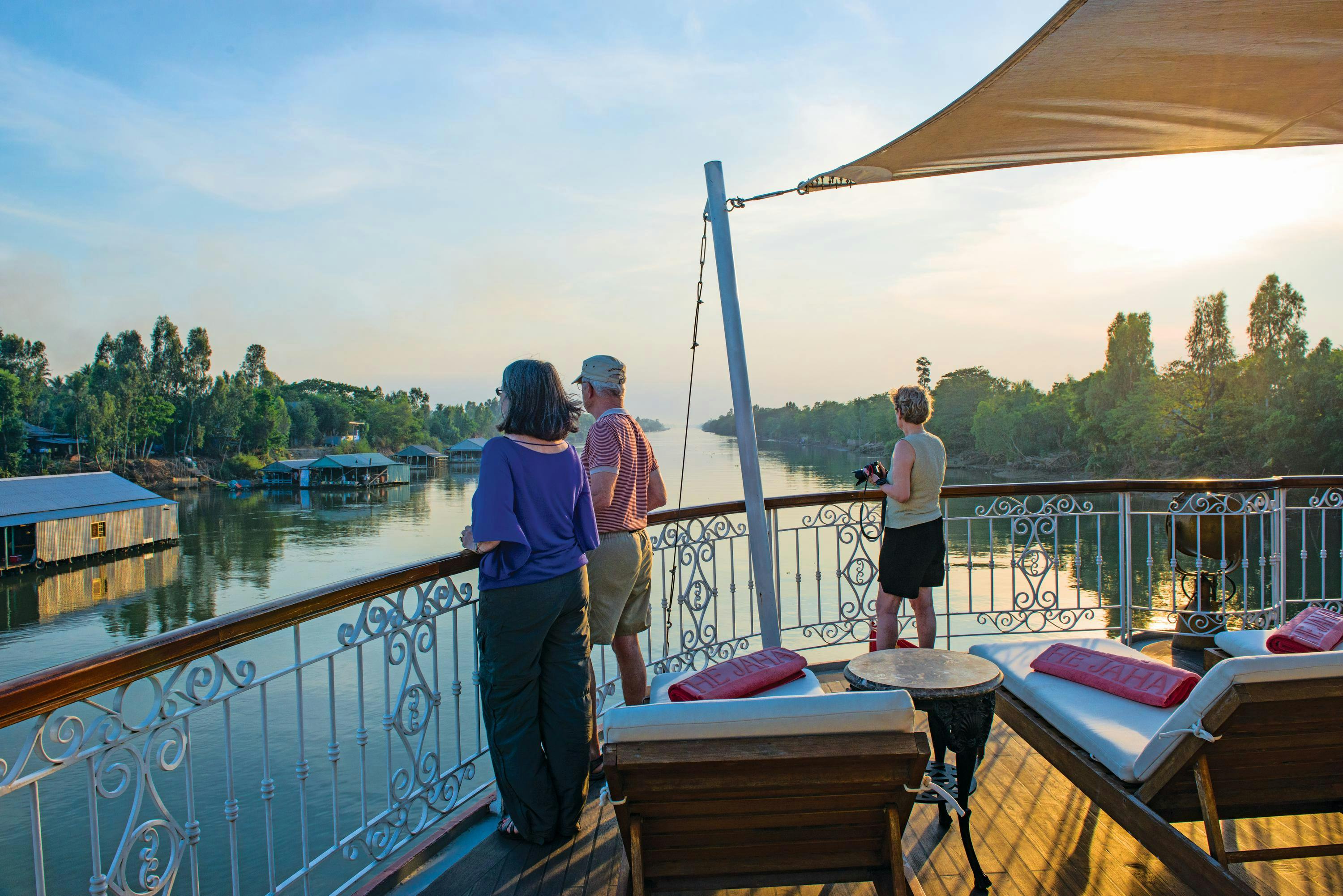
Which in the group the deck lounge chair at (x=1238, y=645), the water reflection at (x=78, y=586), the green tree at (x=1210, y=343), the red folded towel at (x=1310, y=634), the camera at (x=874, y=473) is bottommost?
the water reflection at (x=78, y=586)

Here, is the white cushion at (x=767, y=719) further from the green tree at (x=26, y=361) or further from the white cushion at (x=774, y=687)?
the green tree at (x=26, y=361)

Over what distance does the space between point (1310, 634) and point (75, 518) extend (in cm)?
5752

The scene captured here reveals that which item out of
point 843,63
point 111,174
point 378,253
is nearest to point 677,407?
point 843,63

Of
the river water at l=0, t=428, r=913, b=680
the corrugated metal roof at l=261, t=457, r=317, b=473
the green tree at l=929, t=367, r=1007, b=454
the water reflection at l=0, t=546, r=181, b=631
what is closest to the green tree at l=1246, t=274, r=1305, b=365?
the green tree at l=929, t=367, r=1007, b=454

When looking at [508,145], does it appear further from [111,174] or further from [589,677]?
[111,174]

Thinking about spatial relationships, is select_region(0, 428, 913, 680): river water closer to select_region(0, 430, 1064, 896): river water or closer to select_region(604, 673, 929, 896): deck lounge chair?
select_region(0, 430, 1064, 896): river water

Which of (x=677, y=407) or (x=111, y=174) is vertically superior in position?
(x=111, y=174)

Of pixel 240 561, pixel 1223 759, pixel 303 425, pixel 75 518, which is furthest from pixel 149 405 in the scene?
pixel 1223 759

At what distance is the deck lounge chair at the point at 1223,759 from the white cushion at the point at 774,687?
2.42ft

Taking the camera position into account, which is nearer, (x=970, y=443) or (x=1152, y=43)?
(x=1152, y=43)

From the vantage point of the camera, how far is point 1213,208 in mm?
9500

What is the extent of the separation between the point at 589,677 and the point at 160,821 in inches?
46.8

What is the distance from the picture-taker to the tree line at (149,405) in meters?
76.5

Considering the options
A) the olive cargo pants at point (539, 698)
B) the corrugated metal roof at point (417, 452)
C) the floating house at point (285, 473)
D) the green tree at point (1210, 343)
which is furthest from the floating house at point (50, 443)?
the green tree at point (1210, 343)
